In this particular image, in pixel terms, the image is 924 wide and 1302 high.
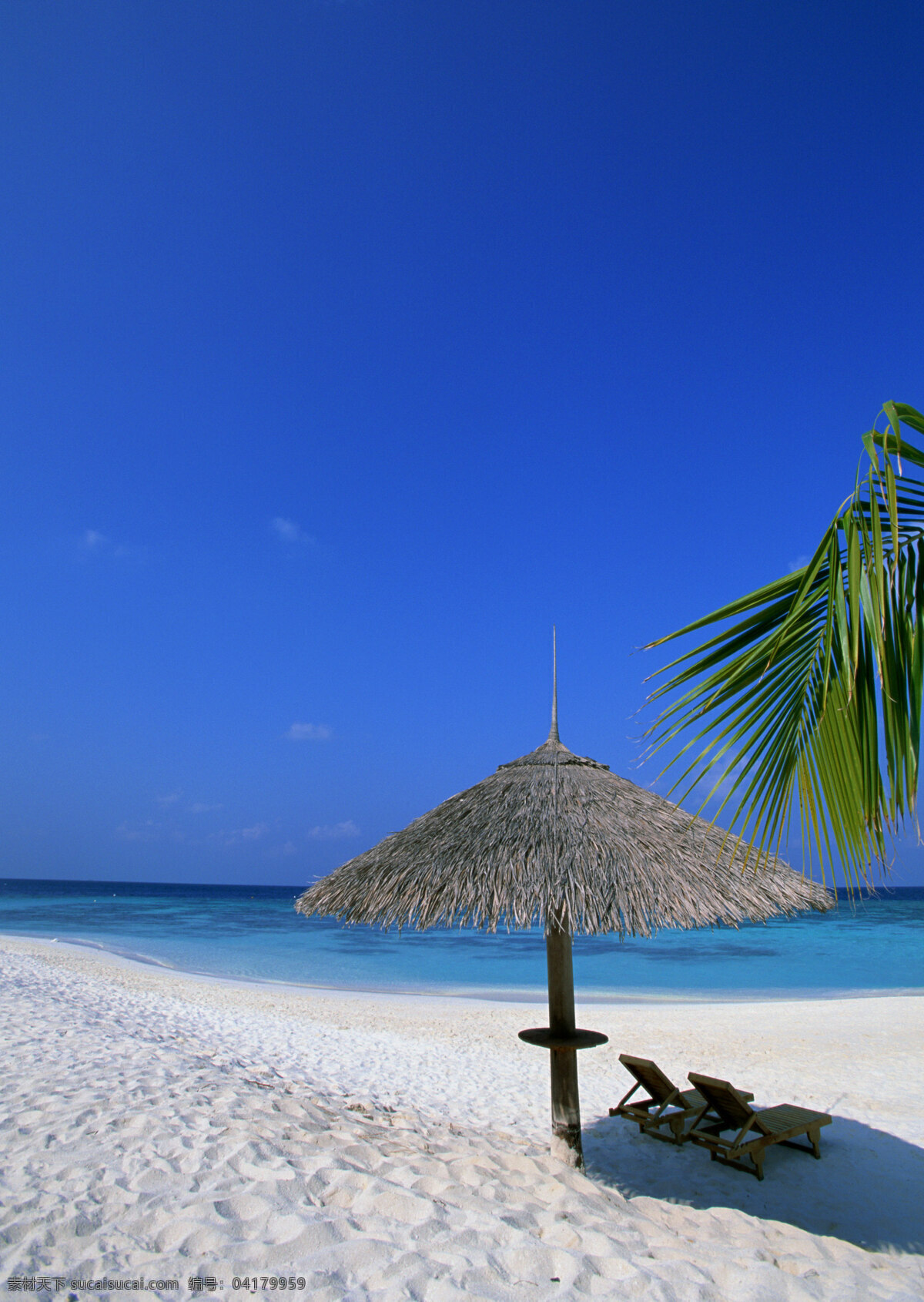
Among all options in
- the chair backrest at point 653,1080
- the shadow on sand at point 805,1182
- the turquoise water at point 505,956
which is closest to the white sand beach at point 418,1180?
the shadow on sand at point 805,1182

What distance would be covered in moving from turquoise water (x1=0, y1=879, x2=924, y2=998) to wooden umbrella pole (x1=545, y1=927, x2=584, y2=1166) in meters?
6.73

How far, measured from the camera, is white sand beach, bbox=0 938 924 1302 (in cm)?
308

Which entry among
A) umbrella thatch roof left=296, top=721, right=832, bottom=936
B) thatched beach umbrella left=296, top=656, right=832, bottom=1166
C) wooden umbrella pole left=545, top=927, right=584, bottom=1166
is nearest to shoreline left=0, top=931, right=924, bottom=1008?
wooden umbrella pole left=545, top=927, right=584, bottom=1166

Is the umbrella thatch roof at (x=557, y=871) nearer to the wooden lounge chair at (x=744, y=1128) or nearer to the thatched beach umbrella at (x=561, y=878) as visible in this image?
the thatched beach umbrella at (x=561, y=878)

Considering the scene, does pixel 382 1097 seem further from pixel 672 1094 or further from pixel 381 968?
pixel 381 968

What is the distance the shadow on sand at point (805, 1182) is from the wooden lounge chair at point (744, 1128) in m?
0.10

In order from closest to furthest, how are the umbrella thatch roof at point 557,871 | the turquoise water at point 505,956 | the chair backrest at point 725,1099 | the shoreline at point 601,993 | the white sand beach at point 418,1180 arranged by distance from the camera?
the white sand beach at point 418,1180, the umbrella thatch roof at point 557,871, the chair backrest at point 725,1099, the shoreline at point 601,993, the turquoise water at point 505,956

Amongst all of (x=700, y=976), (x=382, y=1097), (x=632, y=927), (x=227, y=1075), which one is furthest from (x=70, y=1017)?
(x=700, y=976)

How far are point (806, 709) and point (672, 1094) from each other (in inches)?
170

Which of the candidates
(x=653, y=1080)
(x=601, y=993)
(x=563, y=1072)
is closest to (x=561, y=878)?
(x=563, y=1072)

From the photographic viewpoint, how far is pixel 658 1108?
5.24m

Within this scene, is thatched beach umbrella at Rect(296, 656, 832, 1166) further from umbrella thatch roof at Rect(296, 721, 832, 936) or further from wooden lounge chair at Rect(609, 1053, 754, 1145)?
wooden lounge chair at Rect(609, 1053, 754, 1145)

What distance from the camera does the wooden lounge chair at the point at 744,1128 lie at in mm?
4574

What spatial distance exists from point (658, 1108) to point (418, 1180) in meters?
2.11
